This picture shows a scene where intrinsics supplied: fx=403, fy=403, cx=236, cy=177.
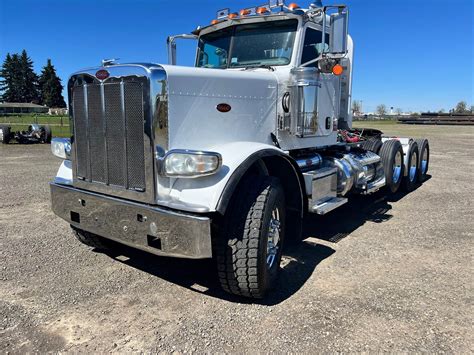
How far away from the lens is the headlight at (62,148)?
4.31 meters

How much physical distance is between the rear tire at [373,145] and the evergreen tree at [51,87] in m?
104

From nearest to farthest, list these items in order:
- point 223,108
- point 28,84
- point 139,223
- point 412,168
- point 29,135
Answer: point 139,223, point 223,108, point 412,168, point 29,135, point 28,84

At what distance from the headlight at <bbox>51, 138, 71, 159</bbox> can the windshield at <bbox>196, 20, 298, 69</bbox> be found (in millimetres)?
2157

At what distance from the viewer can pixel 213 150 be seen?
3.64 meters

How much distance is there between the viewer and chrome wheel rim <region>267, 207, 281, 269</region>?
3.69 m

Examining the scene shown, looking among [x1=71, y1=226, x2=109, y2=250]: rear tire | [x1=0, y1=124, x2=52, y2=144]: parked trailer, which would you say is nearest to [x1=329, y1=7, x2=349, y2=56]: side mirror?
[x1=71, y1=226, x2=109, y2=250]: rear tire

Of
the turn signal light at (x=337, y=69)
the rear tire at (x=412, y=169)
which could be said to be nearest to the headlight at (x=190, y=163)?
the turn signal light at (x=337, y=69)

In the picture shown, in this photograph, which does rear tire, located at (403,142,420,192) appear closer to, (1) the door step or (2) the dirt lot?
(2) the dirt lot

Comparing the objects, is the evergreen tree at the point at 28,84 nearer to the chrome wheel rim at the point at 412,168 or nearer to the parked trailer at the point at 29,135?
the parked trailer at the point at 29,135

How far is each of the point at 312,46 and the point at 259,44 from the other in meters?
0.71

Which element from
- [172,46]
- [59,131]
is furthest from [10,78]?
[172,46]

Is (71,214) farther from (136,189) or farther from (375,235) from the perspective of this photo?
(375,235)

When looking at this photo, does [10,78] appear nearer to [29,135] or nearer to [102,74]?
[29,135]

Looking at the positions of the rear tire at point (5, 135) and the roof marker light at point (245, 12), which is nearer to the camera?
the roof marker light at point (245, 12)
